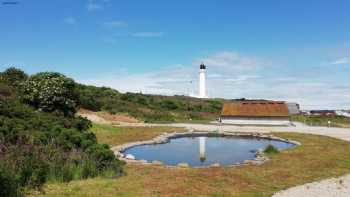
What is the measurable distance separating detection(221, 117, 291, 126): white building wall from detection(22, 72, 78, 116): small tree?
25161mm

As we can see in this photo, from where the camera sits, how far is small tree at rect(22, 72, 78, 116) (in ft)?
64.5

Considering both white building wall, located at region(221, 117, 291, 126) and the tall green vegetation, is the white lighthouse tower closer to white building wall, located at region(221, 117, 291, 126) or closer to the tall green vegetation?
white building wall, located at region(221, 117, 291, 126)

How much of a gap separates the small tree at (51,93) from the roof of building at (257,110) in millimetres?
25576

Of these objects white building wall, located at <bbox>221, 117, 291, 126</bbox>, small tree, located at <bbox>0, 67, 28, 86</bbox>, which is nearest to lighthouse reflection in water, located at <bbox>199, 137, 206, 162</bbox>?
white building wall, located at <bbox>221, 117, 291, 126</bbox>

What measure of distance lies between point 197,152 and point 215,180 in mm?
9510

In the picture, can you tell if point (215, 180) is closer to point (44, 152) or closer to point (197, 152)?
point (44, 152)

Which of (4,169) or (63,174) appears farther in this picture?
(63,174)

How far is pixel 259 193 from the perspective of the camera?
9297 mm

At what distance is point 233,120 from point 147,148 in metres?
24.0

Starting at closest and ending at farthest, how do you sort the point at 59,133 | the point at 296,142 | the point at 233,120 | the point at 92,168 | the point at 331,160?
the point at 92,168, the point at 59,133, the point at 331,160, the point at 296,142, the point at 233,120

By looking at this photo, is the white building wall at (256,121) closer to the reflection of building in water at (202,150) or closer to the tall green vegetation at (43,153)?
the reflection of building in water at (202,150)

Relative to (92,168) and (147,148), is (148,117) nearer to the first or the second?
(147,148)

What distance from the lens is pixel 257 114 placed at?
42.6 meters

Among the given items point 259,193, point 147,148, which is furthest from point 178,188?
point 147,148
